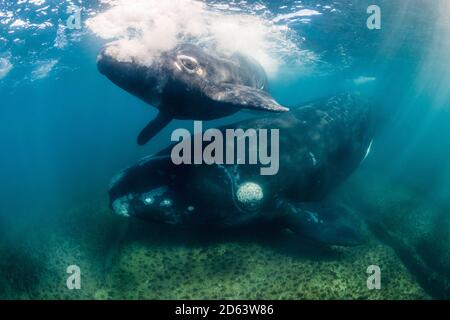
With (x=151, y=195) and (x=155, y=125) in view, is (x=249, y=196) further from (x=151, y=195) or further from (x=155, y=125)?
(x=155, y=125)

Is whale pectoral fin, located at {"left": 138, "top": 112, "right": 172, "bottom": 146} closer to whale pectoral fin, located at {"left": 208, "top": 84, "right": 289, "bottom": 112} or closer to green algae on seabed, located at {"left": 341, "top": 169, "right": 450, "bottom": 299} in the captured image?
whale pectoral fin, located at {"left": 208, "top": 84, "right": 289, "bottom": 112}

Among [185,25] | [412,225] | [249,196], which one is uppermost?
[185,25]

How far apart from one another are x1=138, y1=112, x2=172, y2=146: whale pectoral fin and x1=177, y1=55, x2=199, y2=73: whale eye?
51.7 inches

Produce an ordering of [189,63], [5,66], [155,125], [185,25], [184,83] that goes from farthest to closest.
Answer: [5,66] < [185,25] < [155,125] < [189,63] < [184,83]

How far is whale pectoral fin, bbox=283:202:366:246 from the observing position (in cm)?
775

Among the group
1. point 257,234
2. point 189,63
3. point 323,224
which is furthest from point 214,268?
point 189,63

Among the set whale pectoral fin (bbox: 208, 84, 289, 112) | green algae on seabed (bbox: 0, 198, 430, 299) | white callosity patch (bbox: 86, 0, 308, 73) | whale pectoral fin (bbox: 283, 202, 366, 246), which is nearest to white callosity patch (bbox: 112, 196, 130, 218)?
green algae on seabed (bbox: 0, 198, 430, 299)

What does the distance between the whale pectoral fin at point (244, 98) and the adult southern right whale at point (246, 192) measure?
5.65 feet

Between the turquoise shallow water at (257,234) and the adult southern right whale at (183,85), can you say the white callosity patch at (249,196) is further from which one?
the adult southern right whale at (183,85)

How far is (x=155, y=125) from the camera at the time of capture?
8.45 metres

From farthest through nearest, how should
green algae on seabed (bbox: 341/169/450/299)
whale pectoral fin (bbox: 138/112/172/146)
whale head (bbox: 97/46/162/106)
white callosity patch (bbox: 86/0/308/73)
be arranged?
white callosity patch (bbox: 86/0/308/73)
whale pectoral fin (bbox: 138/112/172/146)
green algae on seabed (bbox: 341/169/450/299)
whale head (bbox: 97/46/162/106)

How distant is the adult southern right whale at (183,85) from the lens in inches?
275

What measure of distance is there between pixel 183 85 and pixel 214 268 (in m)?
4.14

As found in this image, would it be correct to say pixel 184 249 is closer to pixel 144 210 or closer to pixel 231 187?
pixel 144 210
